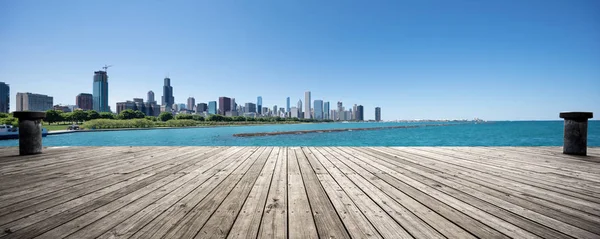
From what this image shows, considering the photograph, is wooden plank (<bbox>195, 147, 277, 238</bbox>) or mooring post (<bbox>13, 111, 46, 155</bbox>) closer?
wooden plank (<bbox>195, 147, 277, 238</bbox>)

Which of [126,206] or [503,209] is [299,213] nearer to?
[126,206]

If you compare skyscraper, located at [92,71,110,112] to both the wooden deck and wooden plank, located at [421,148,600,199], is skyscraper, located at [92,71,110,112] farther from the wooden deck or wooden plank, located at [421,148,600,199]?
wooden plank, located at [421,148,600,199]

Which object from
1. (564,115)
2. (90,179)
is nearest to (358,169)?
(90,179)

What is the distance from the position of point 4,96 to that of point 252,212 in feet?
747

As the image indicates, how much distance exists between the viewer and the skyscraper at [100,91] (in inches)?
7569

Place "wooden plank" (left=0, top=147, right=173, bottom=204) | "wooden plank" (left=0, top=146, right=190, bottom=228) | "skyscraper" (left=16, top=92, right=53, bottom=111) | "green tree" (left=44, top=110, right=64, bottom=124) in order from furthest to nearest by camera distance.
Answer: "skyscraper" (left=16, top=92, right=53, bottom=111), "green tree" (left=44, top=110, right=64, bottom=124), "wooden plank" (left=0, top=147, right=173, bottom=204), "wooden plank" (left=0, top=146, right=190, bottom=228)

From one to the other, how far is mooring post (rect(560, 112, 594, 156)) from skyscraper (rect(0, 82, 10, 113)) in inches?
8490

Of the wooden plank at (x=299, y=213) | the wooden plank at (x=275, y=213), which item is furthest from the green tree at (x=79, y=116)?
the wooden plank at (x=299, y=213)

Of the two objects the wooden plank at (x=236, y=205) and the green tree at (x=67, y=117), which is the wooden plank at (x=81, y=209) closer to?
the wooden plank at (x=236, y=205)

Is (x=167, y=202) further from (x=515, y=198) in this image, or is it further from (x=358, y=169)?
(x=515, y=198)

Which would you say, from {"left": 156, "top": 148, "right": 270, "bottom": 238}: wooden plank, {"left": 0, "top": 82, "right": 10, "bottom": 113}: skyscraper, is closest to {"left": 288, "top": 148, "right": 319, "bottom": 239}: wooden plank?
{"left": 156, "top": 148, "right": 270, "bottom": 238}: wooden plank

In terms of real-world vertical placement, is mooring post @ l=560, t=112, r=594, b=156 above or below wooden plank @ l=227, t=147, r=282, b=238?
above

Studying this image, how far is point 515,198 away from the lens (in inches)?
104

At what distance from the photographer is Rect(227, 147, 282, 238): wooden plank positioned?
177 cm
